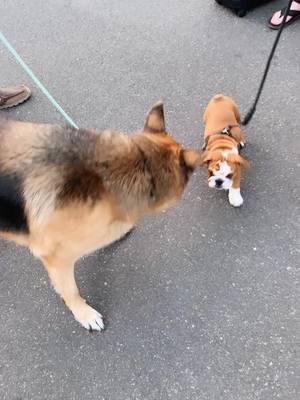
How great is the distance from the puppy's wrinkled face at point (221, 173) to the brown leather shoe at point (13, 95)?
189 centimetres

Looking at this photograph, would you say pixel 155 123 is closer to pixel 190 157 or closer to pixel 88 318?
pixel 190 157

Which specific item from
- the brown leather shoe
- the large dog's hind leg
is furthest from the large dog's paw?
the brown leather shoe

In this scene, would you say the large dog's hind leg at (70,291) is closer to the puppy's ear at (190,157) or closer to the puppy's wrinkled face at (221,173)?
the puppy's ear at (190,157)

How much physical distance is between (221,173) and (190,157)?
664 millimetres

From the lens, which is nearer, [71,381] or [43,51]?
[71,381]

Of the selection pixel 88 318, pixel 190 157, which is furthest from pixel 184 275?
pixel 190 157

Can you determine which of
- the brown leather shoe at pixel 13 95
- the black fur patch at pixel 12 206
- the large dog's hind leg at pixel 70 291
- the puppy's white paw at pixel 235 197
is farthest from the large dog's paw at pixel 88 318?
the brown leather shoe at pixel 13 95

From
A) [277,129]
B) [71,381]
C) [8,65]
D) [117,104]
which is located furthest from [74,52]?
[71,381]

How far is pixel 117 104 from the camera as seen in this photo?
370 centimetres

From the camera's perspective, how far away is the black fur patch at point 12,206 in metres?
1.93

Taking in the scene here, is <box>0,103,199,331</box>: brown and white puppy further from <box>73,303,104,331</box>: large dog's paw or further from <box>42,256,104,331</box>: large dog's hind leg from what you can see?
<box>73,303,104,331</box>: large dog's paw

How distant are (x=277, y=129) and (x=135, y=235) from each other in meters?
1.32

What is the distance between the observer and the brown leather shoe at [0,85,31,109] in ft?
12.2

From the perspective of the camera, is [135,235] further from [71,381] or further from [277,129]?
[277,129]
